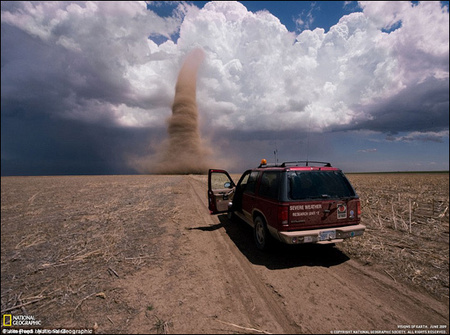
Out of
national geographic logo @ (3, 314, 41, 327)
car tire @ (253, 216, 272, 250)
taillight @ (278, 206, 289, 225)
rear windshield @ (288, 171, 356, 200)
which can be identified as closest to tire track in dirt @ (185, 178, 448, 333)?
car tire @ (253, 216, 272, 250)

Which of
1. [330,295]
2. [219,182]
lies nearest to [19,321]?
[330,295]

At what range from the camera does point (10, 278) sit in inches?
163

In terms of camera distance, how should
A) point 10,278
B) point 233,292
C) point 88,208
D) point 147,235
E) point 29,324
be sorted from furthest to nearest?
1. point 88,208
2. point 147,235
3. point 10,278
4. point 233,292
5. point 29,324

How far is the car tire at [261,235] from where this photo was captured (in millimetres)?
5000

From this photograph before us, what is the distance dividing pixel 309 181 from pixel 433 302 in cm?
260

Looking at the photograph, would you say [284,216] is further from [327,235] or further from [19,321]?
[19,321]

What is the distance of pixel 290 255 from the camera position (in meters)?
4.99

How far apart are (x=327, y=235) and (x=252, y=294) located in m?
2.00

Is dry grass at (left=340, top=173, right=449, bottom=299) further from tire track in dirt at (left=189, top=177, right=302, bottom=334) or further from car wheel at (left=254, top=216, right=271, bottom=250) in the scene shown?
tire track in dirt at (left=189, top=177, right=302, bottom=334)

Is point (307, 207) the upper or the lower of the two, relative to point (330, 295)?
upper

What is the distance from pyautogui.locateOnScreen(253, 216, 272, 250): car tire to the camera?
5.00m

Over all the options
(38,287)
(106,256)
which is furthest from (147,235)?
(38,287)

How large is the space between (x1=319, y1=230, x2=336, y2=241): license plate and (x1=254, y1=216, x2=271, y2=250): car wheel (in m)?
1.17

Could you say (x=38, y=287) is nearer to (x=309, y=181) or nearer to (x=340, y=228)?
(x=309, y=181)
